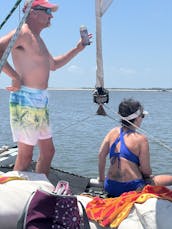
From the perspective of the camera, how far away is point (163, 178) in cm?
432

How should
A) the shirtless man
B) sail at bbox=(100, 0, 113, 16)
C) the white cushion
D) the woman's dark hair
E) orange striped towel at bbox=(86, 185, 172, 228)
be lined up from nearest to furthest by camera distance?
1. the white cushion
2. orange striped towel at bbox=(86, 185, 172, 228)
3. the shirtless man
4. sail at bbox=(100, 0, 113, 16)
5. the woman's dark hair

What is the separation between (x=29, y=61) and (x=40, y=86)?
0.23 m

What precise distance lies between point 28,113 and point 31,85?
235 mm

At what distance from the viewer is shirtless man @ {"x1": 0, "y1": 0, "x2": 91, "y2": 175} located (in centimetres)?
393

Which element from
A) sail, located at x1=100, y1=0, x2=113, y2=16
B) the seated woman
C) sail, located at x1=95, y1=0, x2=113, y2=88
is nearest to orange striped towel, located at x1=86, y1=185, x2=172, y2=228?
the seated woman

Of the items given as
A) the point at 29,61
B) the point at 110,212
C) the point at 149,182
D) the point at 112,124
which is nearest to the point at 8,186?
the point at 110,212

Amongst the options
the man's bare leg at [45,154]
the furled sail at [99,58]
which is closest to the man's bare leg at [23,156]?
the man's bare leg at [45,154]

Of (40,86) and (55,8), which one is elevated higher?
(55,8)

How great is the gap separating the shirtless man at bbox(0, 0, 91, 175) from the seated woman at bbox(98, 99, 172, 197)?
0.63 metres

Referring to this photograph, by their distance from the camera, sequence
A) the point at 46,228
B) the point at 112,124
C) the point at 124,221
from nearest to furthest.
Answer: the point at 46,228
the point at 124,221
the point at 112,124

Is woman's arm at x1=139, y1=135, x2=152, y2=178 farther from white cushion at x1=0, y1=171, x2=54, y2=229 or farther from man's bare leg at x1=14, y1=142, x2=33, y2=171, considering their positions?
white cushion at x1=0, y1=171, x2=54, y2=229

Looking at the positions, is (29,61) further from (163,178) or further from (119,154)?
(163,178)

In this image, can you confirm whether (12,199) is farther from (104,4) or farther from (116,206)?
(104,4)

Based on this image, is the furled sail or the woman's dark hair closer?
the furled sail
